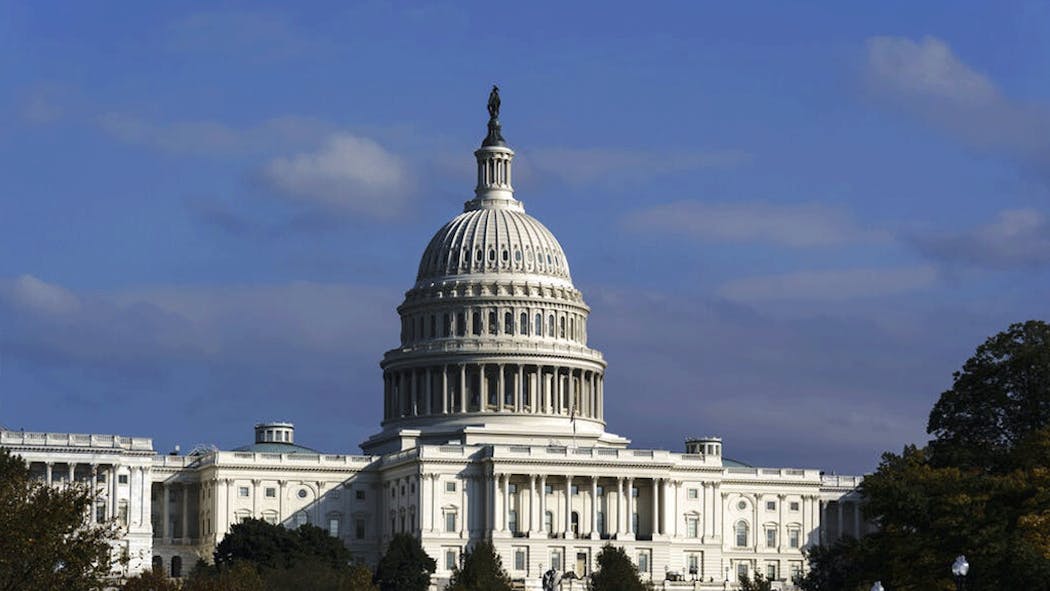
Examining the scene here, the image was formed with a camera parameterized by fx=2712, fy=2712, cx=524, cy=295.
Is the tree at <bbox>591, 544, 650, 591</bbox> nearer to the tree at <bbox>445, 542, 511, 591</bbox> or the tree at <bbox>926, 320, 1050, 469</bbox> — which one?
the tree at <bbox>445, 542, 511, 591</bbox>

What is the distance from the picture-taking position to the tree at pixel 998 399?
5202 inches

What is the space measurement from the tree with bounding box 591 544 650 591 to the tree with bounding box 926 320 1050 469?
47.9 metres

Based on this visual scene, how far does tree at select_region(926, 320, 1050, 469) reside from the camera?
13212cm

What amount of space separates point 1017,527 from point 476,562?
73284mm

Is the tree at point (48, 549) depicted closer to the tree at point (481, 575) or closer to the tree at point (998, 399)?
the tree at point (998, 399)

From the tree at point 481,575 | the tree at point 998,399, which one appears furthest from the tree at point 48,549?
the tree at point 481,575

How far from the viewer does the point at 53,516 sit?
89.9 meters

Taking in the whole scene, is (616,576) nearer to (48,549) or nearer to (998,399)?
(998,399)

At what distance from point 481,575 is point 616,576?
395 inches

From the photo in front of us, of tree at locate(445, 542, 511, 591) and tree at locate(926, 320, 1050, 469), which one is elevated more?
tree at locate(926, 320, 1050, 469)

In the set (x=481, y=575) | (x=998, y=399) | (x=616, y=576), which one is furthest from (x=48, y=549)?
(x=616, y=576)

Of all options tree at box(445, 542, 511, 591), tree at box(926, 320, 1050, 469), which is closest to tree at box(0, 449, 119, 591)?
tree at box(926, 320, 1050, 469)

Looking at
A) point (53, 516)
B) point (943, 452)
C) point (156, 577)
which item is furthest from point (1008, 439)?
point (53, 516)

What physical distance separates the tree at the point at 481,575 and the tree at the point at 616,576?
6.50m
